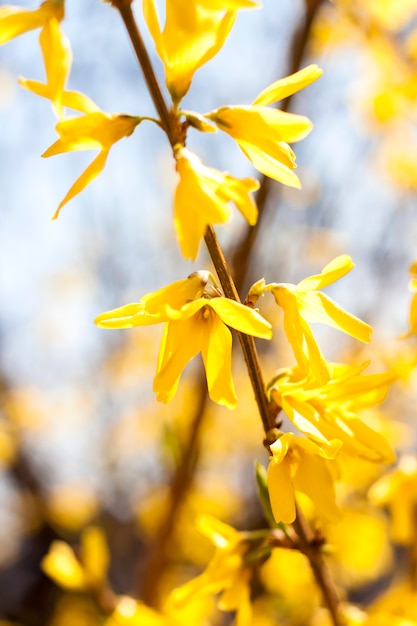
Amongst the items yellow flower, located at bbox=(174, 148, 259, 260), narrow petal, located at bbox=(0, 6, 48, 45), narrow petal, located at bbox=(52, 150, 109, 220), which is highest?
narrow petal, located at bbox=(0, 6, 48, 45)

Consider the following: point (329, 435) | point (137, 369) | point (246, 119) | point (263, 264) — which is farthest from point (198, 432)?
point (137, 369)

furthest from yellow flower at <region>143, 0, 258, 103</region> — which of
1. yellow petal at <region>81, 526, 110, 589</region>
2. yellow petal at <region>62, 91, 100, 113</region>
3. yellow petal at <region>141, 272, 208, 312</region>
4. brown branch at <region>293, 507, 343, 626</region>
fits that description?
yellow petal at <region>81, 526, 110, 589</region>

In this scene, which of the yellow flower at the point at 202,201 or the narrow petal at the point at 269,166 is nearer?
the yellow flower at the point at 202,201

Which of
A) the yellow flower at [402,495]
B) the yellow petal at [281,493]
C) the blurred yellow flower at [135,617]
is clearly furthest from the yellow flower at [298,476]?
the blurred yellow flower at [135,617]

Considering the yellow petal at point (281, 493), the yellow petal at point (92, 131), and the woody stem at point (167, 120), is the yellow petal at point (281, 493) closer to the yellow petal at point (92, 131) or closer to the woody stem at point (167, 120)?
the woody stem at point (167, 120)

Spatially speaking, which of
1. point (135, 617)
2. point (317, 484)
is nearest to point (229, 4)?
point (317, 484)

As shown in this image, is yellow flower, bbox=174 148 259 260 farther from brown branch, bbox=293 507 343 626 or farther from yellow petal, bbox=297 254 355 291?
brown branch, bbox=293 507 343 626
